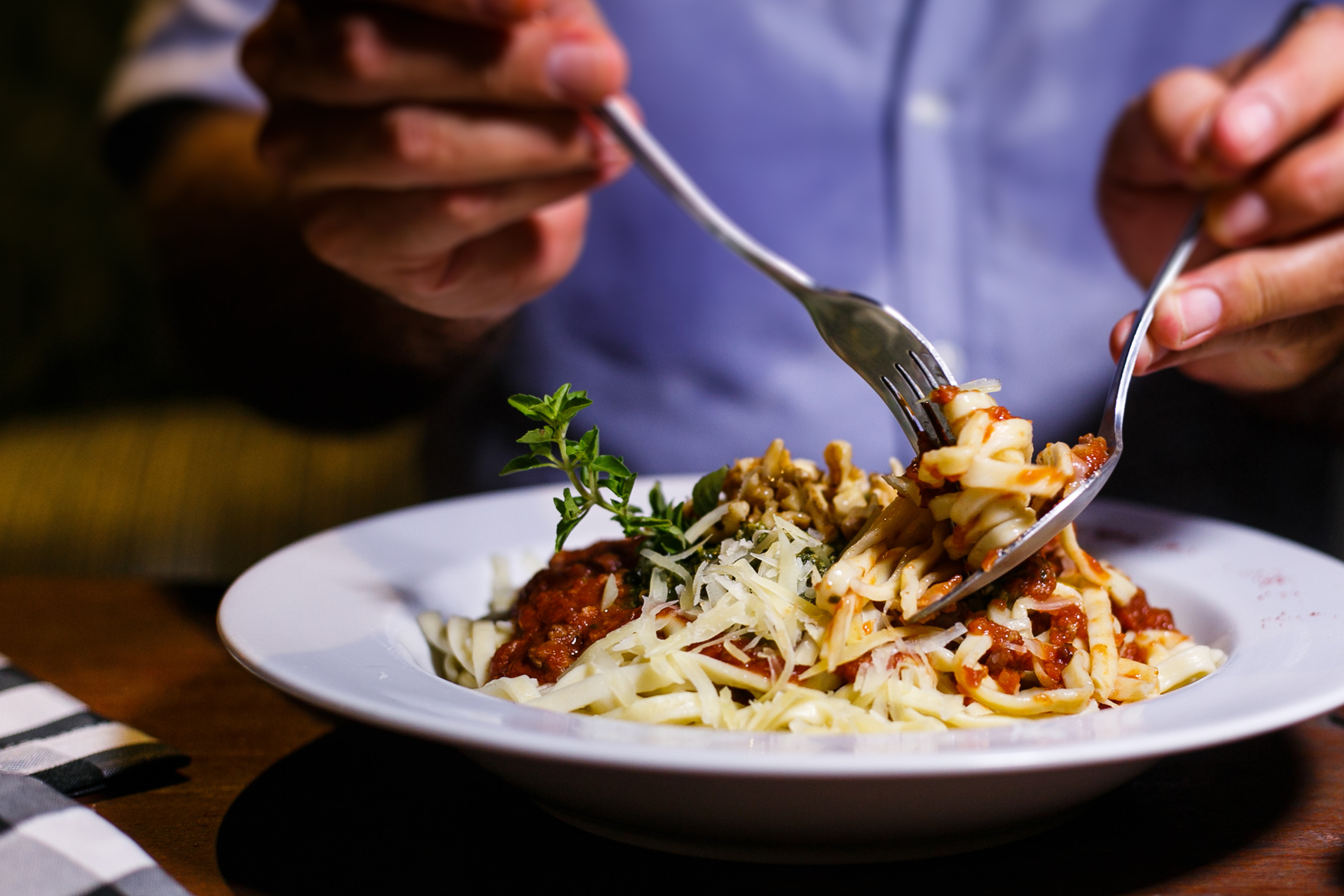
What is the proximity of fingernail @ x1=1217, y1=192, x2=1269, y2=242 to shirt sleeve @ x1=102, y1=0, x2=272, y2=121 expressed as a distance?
2832mm

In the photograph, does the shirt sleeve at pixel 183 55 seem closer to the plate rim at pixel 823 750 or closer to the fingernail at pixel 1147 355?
the fingernail at pixel 1147 355

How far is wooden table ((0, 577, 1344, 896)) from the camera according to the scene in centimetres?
114

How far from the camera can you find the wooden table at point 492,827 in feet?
3.75

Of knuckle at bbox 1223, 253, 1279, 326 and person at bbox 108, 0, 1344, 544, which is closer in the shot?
knuckle at bbox 1223, 253, 1279, 326

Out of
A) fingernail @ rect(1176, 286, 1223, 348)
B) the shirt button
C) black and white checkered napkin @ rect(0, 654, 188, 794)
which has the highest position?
the shirt button

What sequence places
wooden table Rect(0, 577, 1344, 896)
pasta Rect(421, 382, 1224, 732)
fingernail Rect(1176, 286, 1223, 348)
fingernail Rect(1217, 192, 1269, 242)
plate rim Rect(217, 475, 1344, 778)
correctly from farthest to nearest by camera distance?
fingernail Rect(1217, 192, 1269, 242), fingernail Rect(1176, 286, 1223, 348), pasta Rect(421, 382, 1224, 732), wooden table Rect(0, 577, 1344, 896), plate rim Rect(217, 475, 1344, 778)

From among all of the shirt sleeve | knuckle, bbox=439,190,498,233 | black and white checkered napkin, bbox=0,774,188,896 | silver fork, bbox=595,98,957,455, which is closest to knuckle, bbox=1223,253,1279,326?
silver fork, bbox=595,98,957,455

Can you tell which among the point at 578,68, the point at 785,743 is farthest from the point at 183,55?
the point at 785,743

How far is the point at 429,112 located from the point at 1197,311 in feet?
3.88

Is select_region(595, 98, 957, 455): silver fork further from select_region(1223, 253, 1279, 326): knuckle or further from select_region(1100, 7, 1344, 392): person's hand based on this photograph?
select_region(1223, 253, 1279, 326): knuckle

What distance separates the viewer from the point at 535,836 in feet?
4.09

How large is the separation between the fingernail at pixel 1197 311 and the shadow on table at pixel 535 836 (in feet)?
1.94

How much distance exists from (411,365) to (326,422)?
529 millimetres

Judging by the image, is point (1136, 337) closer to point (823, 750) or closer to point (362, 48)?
point (823, 750)
